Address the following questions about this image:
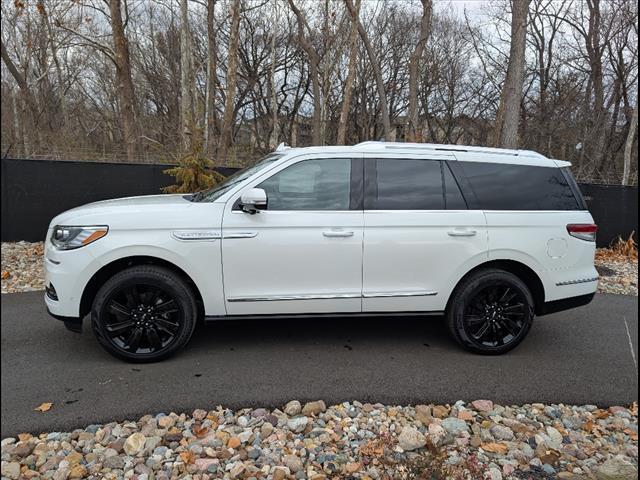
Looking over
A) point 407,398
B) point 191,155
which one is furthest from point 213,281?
point 191,155

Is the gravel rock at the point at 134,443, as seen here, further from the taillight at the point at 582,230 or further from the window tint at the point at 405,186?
the taillight at the point at 582,230

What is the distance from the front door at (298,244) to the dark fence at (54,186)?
18.8 ft

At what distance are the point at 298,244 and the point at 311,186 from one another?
21.3 inches

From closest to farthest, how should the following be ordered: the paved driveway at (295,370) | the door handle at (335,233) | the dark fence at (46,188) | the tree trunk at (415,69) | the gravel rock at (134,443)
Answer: the gravel rock at (134,443)
the paved driveway at (295,370)
the door handle at (335,233)
the dark fence at (46,188)
the tree trunk at (415,69)

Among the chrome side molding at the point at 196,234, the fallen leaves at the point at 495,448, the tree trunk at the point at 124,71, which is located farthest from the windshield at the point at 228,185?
the tree trunk at the point at 124,71

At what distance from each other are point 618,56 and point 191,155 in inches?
712

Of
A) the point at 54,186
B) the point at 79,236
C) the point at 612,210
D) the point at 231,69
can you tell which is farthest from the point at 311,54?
the point at 79,236

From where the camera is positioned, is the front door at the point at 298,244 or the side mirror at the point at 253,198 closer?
the side mirror at the point at 253,198

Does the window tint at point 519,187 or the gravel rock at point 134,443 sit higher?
the window tint at point 519,187

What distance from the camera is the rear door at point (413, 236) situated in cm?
366

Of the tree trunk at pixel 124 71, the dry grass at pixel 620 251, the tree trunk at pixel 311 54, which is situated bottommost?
the dry grass at pixel 620 251

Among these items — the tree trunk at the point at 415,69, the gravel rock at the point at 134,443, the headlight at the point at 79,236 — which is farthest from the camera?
the tree trunk at the point at 415,69

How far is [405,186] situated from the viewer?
3.79m

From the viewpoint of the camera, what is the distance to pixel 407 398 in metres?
3.14
